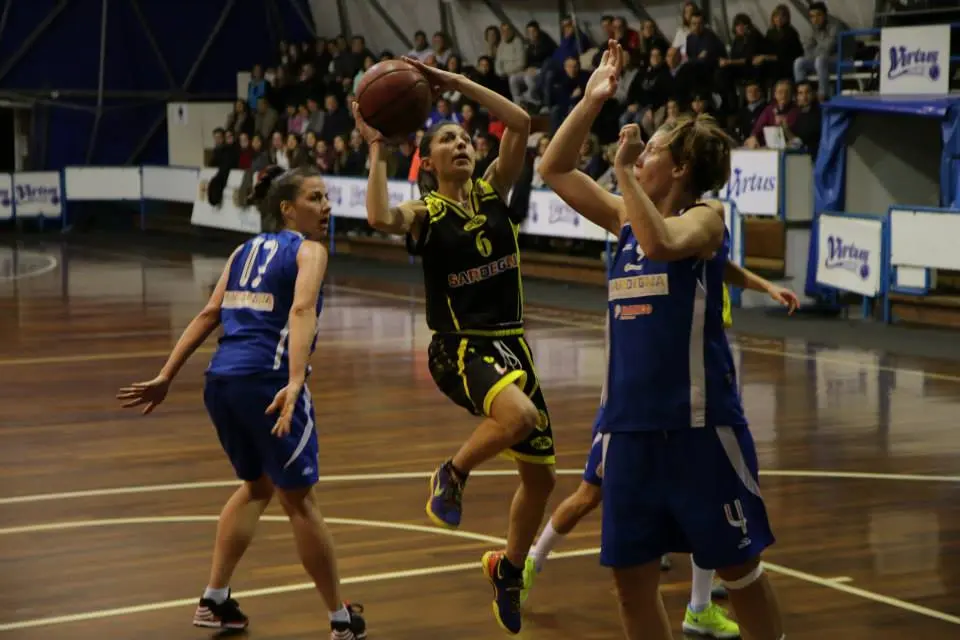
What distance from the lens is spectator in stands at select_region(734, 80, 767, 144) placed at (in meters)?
18.3

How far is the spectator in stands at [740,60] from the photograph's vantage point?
758 inches

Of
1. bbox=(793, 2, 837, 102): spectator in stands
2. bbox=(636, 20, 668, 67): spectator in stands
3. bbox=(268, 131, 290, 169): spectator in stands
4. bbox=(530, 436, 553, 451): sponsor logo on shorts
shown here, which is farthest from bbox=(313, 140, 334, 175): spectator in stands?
bbox=(530, 436, 553, 451): sponsor logo on shorts

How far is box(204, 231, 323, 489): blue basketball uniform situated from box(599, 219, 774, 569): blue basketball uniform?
4.61 ft

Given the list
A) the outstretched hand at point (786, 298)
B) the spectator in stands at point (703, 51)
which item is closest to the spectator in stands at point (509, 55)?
the spectator in stands at point (703, 51)

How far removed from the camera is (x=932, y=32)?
628 inches

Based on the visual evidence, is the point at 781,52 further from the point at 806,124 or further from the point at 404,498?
the point at 404,498

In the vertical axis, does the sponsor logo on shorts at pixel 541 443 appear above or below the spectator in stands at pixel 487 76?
below

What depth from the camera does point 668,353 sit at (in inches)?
178

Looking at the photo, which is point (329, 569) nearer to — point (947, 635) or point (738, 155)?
point (947, 635)

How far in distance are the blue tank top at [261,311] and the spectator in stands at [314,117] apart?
19.8 m

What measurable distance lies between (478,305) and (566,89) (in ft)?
51.1

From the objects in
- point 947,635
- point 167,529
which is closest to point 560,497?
point 167,529

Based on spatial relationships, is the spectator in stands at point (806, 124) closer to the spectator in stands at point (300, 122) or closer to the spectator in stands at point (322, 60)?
the spectator in stands at point (300, 122)

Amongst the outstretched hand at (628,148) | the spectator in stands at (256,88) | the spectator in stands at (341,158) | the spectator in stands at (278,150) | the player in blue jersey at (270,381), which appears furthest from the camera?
the spectator in stands at (256,88)
